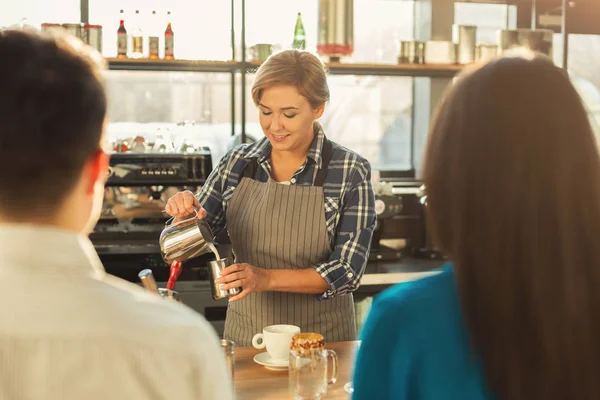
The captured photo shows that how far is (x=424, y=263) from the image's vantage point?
12.3ft

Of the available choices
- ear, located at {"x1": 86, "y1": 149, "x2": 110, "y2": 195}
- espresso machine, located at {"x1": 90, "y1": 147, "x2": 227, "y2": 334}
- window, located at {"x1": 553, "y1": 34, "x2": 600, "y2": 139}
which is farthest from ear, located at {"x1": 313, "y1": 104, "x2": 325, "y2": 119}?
window, located at {"x1": 553, "y1": 34, "x2": 600, "y2": 139}

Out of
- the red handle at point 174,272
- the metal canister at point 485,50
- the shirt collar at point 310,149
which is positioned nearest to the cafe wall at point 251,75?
the metal canister at point 485,50

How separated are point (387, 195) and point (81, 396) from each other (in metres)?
3.08

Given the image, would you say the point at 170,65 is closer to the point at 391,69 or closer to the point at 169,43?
the point at 169,43

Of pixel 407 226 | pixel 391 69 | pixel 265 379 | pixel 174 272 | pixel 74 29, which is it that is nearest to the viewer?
pixel 265 379

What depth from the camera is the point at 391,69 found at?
3.82m

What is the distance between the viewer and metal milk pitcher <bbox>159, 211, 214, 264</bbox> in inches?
81.6

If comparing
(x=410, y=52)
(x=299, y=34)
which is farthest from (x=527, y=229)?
(x=299, y=34)

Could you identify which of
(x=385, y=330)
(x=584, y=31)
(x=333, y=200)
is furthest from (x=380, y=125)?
(x=385, y=330)

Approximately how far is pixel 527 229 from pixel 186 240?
1334 mm

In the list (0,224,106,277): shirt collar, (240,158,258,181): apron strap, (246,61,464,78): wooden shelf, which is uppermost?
(246,61,464,78): wooden shelf

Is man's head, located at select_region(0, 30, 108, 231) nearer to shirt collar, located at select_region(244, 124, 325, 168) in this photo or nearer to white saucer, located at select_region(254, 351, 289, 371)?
white saucer, located at select_region(254, 351, 289, 371)

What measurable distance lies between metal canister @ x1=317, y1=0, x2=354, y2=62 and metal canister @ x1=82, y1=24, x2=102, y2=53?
1033 mm

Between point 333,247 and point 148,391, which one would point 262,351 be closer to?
point 333,247
